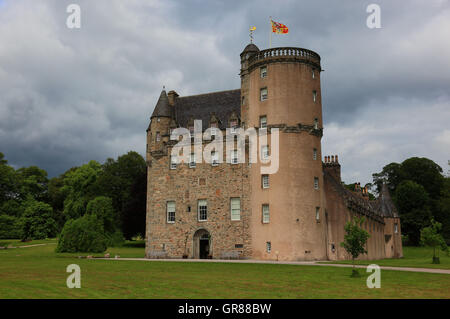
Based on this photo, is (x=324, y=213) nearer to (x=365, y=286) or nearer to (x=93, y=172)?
(x=365, y=286)

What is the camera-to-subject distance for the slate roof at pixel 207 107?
43812 millimetres

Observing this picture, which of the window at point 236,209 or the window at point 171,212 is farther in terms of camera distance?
the window at point 171,212

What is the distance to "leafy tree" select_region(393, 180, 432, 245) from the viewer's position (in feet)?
228

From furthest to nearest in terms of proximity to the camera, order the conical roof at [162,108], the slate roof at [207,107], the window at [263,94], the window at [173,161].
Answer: the conical roof at [162,108]
the slate roof at [207,107]
the window at [173,161]
the window at [263,94]

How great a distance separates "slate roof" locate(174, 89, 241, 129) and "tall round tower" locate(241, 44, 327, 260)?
9.13ft

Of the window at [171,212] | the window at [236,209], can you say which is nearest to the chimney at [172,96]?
the window at [171,212]

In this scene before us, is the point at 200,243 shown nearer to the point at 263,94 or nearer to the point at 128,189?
the point at 263,94

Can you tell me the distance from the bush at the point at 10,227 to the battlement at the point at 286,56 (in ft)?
154

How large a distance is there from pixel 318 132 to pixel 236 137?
773 cm

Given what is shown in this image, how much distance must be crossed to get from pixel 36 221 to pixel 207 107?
129 feet

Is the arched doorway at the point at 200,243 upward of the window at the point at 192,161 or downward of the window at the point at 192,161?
downward

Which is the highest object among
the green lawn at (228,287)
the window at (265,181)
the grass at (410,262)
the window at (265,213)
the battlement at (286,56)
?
the battlement at (286,56)

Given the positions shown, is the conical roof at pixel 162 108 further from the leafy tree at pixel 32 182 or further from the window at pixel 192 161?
the leafy tree at pixel 32 182
